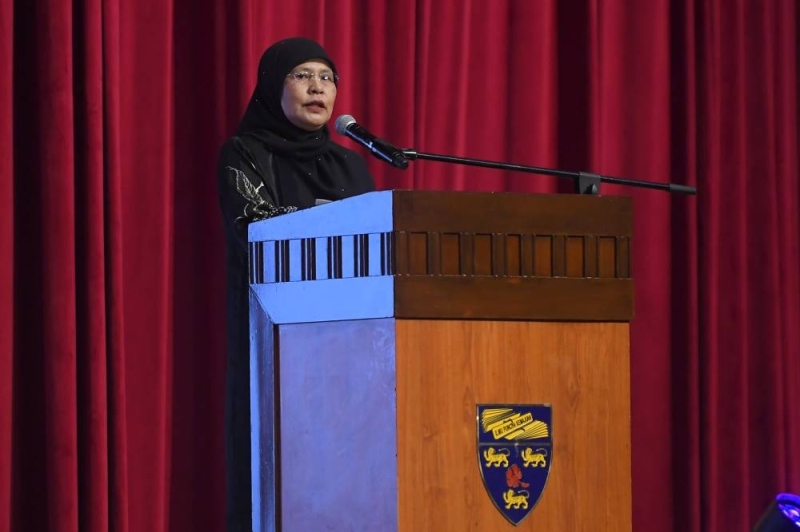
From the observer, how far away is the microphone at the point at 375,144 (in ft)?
7.27

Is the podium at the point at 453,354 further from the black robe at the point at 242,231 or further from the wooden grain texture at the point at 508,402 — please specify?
the black robe at the point at 242,231

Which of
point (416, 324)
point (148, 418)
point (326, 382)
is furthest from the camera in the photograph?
point (148, 418)

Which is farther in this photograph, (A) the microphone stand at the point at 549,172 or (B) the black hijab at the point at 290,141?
(B) the black hijab at the point at 290,141

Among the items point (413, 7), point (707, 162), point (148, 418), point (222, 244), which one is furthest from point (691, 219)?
point (148, 418)

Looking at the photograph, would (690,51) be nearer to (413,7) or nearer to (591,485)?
(413,7)

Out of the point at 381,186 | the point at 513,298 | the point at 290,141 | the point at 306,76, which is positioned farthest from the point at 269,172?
the point at 513,298

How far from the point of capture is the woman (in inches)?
102

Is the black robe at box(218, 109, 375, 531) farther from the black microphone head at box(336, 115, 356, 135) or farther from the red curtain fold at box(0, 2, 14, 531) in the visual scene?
the red curtain fold at box(0, 2, 14, 531)

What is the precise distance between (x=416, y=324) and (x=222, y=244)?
1.21 m

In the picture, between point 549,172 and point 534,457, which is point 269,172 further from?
point 534,457

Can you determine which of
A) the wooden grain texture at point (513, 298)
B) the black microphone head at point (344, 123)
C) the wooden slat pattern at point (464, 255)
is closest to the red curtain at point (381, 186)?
the black microphone head at point (344, 123)

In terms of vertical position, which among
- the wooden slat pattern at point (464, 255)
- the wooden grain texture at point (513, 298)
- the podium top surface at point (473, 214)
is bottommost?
the wooden grain texture at point (513, 298)

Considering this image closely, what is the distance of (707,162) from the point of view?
12.5 feet

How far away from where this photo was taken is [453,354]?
1982 millimetres
